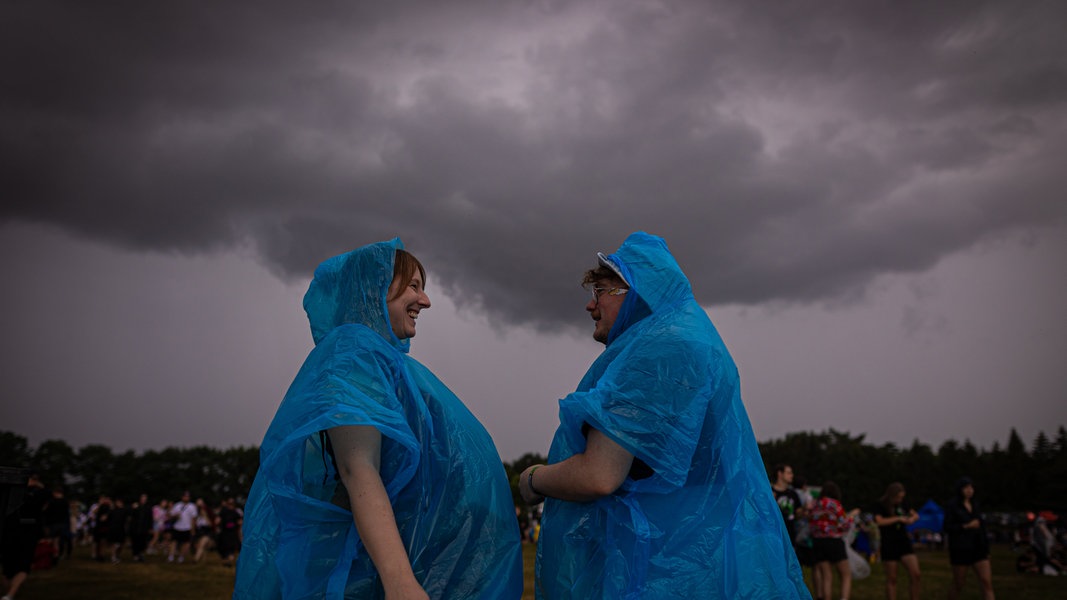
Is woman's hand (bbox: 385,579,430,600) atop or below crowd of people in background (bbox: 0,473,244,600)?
atop

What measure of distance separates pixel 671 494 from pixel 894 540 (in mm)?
9974

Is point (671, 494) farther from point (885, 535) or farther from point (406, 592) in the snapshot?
point (885, 535)

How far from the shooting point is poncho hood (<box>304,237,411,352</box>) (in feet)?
7.89

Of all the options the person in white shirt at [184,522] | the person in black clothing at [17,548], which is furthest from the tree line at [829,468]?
the person in black clothing at [17,548]

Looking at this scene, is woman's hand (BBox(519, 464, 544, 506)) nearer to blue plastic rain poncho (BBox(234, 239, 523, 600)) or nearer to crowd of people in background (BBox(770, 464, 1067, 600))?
blue plastic rain poncho (BBox(234, 239, 523, 600))

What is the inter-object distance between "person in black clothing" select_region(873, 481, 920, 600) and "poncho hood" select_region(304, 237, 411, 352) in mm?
9852

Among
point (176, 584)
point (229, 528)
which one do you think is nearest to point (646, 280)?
point (176, 584)

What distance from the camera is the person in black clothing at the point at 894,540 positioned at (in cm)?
1058

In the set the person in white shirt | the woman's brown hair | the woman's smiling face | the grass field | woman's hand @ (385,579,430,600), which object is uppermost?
the woman's brown hair

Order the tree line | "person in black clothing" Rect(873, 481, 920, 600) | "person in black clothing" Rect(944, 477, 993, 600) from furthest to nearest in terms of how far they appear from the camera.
A: the tree line
"person in black clothing" Rect(873, 481, 920, 600)
"person in black clothing" Rect(944, 477, 993, 600)

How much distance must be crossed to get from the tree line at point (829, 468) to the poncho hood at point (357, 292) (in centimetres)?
6394

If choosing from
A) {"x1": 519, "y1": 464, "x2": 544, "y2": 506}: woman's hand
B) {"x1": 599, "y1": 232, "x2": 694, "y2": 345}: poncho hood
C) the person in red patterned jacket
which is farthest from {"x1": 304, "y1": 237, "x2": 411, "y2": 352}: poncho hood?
the person in red patterned jacket

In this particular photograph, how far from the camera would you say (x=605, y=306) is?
2635mm

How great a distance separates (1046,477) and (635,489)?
80234mm
